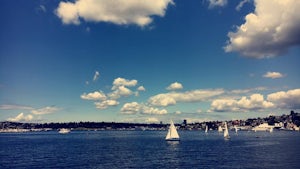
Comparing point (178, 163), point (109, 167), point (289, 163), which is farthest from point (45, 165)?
point (289, 163)

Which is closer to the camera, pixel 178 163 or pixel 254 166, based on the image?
pixel 254 166

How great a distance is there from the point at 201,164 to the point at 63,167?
38.5m

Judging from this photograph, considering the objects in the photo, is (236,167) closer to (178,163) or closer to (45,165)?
(178,163)

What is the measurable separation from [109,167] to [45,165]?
19.9 m

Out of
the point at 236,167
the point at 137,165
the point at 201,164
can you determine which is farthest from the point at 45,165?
the point at 236,167

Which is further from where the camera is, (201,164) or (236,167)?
(201,164)

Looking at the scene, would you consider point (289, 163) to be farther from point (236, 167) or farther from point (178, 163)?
point (178, 163)

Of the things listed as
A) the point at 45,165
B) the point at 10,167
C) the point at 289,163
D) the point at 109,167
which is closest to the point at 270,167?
the point at 289,163

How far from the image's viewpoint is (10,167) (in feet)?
299

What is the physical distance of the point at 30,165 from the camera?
9425 cm

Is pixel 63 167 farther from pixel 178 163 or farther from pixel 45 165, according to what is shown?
pixel 178 163

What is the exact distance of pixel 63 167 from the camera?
291 feet

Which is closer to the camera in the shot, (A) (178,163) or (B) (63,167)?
(B) (63,167)

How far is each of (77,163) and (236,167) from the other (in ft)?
150
